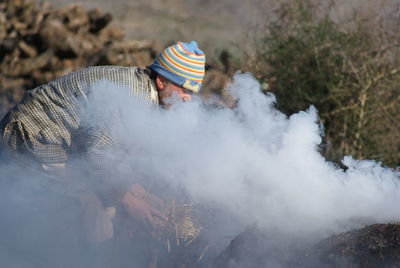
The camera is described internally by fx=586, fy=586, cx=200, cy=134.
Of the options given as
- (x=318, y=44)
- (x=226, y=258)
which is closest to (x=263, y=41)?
(x=318, y=44)

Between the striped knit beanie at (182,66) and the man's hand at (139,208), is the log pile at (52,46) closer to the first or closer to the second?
the striped knit beanie at (182,66)

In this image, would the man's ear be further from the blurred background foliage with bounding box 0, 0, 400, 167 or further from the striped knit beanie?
the blurred background foliage with bounding box 0, 0, 400, 167

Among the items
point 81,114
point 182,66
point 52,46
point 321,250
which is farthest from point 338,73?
point 52,46

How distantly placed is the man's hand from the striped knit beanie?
796 millimetres

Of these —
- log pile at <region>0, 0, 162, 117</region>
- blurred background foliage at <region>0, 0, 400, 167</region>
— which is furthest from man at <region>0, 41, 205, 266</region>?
log pile at <region>0, 0, 162, 117</region>

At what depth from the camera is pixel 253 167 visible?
407cm

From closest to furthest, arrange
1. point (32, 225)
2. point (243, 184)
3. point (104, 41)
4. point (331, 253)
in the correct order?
point (331, 253) < point (243, 184) < point (32, 225) < point (104, 41)

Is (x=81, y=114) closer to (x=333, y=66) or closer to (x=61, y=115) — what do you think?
(x=61, y=115)

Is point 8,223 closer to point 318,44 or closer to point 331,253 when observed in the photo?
point 331,253

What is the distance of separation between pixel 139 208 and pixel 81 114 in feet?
2.41

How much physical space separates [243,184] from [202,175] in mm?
297

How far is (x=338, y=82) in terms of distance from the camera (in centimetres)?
774

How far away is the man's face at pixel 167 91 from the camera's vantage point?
400cm

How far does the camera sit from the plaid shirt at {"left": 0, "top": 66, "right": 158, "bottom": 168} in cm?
388
